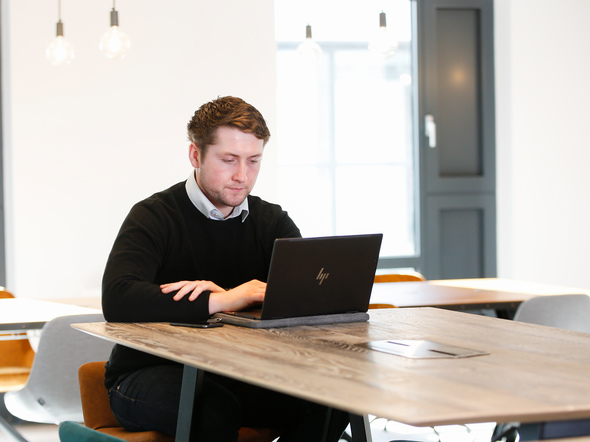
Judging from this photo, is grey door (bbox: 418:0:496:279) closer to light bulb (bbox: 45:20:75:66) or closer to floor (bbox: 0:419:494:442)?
floor (bbox: 0:419:494:442)

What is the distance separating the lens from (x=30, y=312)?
3189 mm

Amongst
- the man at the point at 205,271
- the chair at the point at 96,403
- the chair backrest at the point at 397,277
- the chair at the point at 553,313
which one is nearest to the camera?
the man at the point at 205,271

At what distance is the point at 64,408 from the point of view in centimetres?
299

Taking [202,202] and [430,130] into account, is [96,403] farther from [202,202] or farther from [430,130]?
[430,130]

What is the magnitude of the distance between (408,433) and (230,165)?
2.34 meters

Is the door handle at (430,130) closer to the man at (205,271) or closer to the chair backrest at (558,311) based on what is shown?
the chair backrest at (558,311)

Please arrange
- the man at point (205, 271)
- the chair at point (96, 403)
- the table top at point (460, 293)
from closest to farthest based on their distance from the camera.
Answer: the man at point (205, 271) → the chair at point (96, 403) → the table top at point (460, 293)

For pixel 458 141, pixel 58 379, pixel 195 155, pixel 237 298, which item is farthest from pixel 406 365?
pixel 458 141

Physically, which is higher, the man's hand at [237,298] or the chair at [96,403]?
the man's hand at [237,298]

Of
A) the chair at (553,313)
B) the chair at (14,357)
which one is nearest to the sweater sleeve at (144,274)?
the chair at (553,313)

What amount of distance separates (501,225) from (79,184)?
10.3ft

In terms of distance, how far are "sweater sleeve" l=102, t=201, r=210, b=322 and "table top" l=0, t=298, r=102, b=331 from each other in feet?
2.52

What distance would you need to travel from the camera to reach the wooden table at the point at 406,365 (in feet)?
3.82

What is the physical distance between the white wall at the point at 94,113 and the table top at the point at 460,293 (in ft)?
6.38
